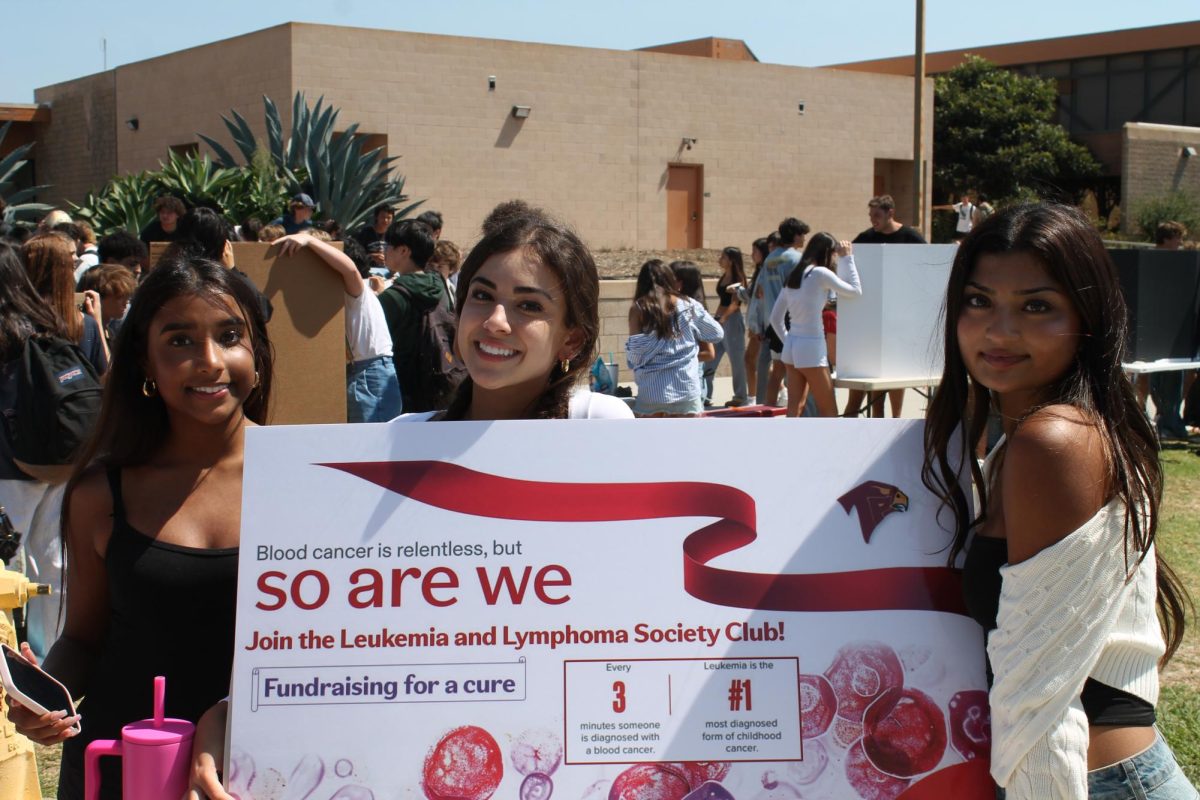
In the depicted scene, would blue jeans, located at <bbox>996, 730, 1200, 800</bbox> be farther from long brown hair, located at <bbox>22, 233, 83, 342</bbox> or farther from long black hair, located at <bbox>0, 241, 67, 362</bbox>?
long brown hair, located at <bbox>22, 233, 83, 342</bbox>

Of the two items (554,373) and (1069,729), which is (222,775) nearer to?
(554,373)

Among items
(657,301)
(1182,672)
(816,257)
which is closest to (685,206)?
(816,257)

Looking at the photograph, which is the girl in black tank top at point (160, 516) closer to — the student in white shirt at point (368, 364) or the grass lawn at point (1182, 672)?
the grass lawn at point (1182, 672)

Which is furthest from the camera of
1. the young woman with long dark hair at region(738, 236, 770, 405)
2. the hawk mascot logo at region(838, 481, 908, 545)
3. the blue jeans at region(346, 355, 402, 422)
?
the young woman with long dark hair at region(738, 236, 770, 405)

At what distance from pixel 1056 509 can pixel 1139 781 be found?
50 centimetres

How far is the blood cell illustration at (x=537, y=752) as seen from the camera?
1.96m

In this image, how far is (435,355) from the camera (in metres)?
7.21

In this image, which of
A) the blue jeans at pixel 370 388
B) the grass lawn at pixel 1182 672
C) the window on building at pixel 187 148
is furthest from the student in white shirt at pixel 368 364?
the window on building at pixel 187 148

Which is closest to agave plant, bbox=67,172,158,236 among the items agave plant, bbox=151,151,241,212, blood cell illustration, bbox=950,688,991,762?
agave plant, bbox=151,151,241,212

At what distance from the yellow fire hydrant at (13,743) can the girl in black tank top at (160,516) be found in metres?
0.88

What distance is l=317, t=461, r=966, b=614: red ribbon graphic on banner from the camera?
6.72 feet

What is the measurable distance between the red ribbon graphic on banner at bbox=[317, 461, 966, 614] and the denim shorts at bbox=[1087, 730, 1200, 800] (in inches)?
13.8

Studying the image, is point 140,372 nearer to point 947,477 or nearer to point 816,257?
point 947,477

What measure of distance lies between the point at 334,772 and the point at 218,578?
510 mm
